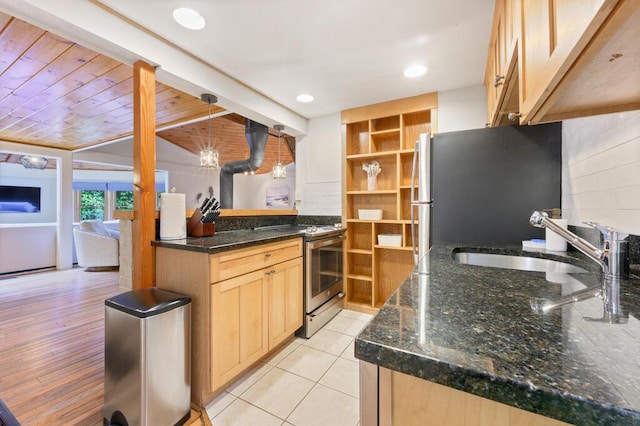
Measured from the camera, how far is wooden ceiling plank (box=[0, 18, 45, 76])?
1687 mm

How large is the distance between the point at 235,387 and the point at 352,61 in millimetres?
2516

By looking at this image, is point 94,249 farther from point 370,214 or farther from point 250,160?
point 370,214

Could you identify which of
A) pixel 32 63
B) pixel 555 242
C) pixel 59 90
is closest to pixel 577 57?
pixel 555 242

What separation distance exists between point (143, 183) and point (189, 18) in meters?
1.05

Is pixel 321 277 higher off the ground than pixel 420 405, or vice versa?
pixel 420 405

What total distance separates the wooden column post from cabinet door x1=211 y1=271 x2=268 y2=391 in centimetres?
54

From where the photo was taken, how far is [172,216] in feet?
6.13

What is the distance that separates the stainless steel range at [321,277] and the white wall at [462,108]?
1.54 meters

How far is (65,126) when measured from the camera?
3.67 m

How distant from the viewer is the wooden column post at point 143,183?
5.67ft

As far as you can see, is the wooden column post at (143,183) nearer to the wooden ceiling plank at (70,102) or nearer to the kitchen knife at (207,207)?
the kitchen knife at (207,207)

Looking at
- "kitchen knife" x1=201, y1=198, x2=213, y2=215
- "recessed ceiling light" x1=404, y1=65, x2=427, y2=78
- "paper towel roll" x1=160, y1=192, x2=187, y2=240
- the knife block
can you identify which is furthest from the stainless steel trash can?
"recessed ceiling light" x1=404, y1=65, x2=427, y2=78

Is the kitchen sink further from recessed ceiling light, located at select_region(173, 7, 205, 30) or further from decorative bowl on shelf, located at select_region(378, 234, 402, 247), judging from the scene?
recessed ceiling light, located at select_region(173, 7, 205, 30)

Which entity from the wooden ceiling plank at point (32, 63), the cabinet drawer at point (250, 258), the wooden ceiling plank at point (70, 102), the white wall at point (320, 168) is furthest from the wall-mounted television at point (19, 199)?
the cabinet drawer at point (250, 258)
